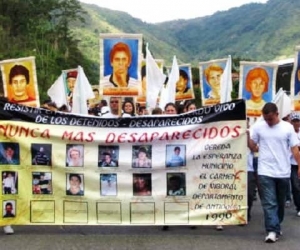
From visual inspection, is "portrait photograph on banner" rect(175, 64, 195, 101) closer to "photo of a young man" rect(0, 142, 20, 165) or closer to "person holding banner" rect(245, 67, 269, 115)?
"person holding banner" rect(245, 67, 269, 115)

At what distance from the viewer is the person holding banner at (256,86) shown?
12414 millimetres

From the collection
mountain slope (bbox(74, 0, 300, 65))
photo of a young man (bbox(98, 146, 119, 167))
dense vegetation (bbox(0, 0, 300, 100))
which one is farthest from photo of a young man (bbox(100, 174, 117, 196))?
mountain slope (bbox(74, 0, 300, 65))

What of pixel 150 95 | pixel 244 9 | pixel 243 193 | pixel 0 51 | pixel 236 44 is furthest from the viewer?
pixel 244 9

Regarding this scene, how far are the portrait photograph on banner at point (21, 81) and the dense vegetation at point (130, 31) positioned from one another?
21.2 m

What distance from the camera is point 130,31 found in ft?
481

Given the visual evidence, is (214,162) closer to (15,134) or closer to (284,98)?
(15,134)

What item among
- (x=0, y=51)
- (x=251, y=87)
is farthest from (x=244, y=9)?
(x=251, y=87)

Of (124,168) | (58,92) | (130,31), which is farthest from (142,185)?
(130,31)

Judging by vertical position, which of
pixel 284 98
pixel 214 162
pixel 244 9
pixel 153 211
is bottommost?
pixel 153 211

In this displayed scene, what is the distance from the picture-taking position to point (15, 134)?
326 inches

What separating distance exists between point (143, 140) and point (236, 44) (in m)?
124

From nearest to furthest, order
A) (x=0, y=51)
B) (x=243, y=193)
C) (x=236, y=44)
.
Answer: (x=243, y=193) → (x=0, y=51) → (x=236, y=44)

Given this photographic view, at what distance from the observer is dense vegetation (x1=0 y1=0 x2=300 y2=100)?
54.5 meters

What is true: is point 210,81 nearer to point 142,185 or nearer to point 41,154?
point 142,185
